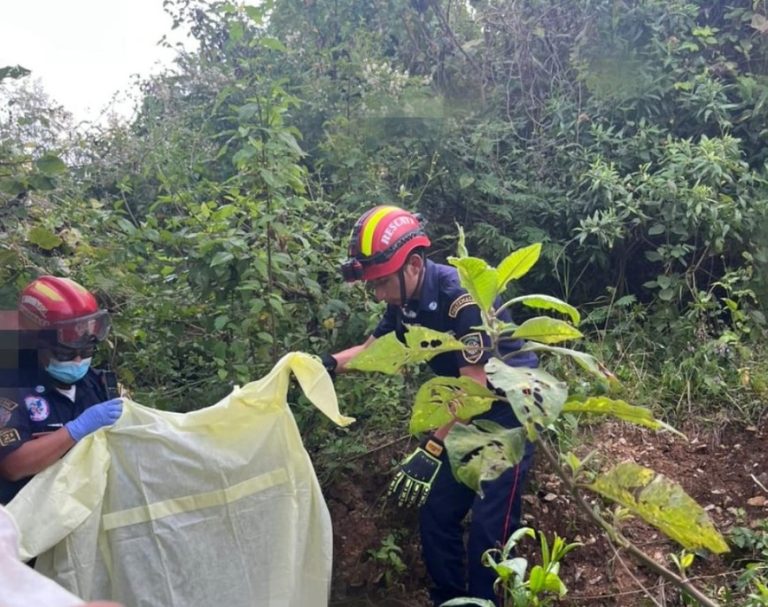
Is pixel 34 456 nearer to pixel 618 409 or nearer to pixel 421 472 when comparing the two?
pixel 421 472

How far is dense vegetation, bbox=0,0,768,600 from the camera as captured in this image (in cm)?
320

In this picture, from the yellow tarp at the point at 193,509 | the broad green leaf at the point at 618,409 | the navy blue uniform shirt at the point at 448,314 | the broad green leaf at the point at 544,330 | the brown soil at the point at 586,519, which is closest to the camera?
the broad green leaf at the point at 618,409

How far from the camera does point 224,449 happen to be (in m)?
2.36

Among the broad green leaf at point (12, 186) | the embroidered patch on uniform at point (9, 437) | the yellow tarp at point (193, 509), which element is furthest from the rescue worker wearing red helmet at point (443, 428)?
the broad green leaf at point (12, 186)

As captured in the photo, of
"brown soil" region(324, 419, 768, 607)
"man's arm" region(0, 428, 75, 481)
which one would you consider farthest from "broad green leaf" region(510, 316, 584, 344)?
"brown soil" region(324, 419, 768, 607)

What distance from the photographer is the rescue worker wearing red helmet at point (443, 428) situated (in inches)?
110

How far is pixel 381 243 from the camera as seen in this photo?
2820mm

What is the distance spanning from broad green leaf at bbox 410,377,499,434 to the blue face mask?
110 centimetres

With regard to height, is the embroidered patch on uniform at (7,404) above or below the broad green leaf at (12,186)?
below

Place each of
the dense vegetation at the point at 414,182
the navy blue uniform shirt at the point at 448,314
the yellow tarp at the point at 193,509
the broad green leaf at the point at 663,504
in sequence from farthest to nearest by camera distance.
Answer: the dense vegetation at the point at 414,182 → the navy blue uniform shirt at the point at 448,314 → the yellow tarp at the point at 193,509 → the broad green leaf at the point at 663,504

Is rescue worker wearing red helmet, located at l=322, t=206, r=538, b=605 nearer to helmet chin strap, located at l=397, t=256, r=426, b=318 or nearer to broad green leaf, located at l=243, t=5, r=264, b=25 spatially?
helmet chin strap, located at l=397, t=256, r=426, b=318

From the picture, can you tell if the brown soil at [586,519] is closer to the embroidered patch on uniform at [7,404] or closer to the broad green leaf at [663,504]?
the broad green leaf at [663,504]

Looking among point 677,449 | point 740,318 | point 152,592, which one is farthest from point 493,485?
point 740,318

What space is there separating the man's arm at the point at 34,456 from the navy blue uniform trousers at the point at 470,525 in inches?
54.3
